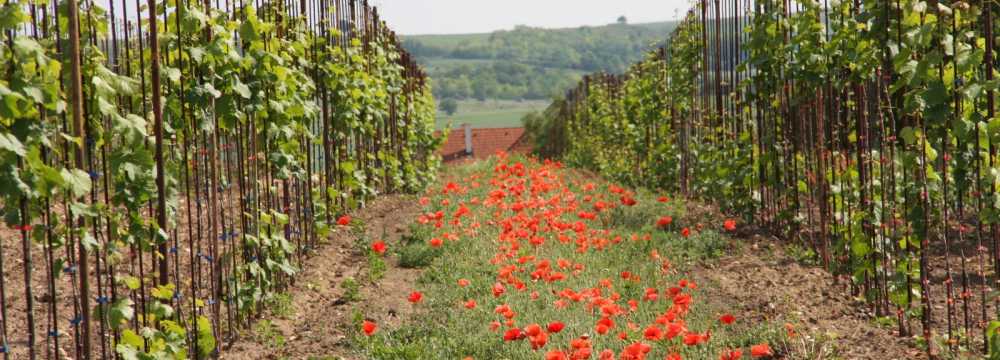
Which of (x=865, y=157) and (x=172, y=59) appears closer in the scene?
(x=172, y=59)

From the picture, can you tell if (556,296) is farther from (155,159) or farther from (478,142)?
(478,142)

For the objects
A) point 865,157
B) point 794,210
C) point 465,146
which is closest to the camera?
point 865,157

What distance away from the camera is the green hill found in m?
151

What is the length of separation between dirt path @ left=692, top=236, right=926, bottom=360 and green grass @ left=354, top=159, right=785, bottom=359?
143mm

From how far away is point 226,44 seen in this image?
4.88 m

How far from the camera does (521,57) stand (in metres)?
177

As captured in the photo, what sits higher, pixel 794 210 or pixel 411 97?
pixel 411 97

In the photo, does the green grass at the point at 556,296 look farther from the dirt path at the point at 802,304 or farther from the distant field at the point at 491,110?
the distant field at the point at 491,110

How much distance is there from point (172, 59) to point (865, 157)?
147 inches

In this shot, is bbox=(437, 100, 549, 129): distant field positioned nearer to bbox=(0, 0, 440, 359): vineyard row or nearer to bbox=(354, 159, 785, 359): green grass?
bbox=(354, 159, 785, 359): green grass

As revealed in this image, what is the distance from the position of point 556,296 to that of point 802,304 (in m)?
1.45

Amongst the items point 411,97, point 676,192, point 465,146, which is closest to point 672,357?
point 676,192

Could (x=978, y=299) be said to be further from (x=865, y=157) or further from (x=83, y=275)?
(x=83, y=275)

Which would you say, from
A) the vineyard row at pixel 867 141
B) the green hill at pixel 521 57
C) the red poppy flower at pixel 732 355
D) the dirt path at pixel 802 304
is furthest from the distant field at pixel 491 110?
the red poppy flower at pixel 732 355
